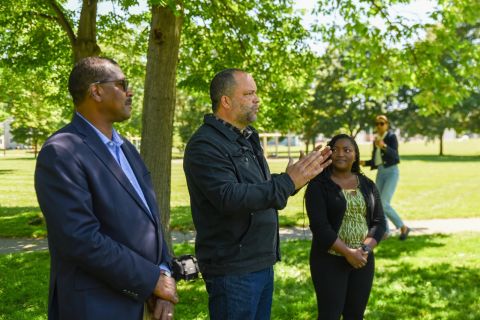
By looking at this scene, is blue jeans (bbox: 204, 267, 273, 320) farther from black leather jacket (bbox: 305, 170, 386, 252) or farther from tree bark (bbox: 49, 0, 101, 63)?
tree bark (bbox: 49, 0, 101, 63)

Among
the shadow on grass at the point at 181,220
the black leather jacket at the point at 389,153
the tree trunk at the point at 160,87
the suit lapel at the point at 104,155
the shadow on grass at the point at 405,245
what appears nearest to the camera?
the suit lapel at the point at 104,155

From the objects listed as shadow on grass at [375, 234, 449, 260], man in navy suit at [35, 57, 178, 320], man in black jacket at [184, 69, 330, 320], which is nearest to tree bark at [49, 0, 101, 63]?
shadow on grass at [375, 234, 449, 260]

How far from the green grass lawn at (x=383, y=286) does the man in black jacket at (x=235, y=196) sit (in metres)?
2.37

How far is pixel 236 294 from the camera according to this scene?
3.12 metres

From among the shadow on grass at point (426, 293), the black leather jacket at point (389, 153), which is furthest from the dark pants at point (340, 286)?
the black leather jacket at point (389, 153)

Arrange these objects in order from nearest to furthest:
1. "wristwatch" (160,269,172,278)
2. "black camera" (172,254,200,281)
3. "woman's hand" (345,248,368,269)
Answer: "wristwatch" (160,269,172,278) → "black camera" (172,254,200,281) → "woman's hand" (345,248,368,269)

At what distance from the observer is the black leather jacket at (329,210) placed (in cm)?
395

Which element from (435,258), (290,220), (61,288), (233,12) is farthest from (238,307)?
(290,220)

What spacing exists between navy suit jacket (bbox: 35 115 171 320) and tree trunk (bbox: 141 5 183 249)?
3929mm

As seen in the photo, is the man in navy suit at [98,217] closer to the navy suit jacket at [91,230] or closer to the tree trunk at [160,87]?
the navy suit jacket at [91,230]

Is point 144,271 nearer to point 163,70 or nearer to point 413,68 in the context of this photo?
point 163,70

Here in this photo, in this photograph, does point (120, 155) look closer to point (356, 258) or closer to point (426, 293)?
point (356, 258)

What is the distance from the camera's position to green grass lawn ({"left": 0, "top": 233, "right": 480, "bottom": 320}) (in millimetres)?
5520

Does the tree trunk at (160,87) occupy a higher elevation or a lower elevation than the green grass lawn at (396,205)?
higher
